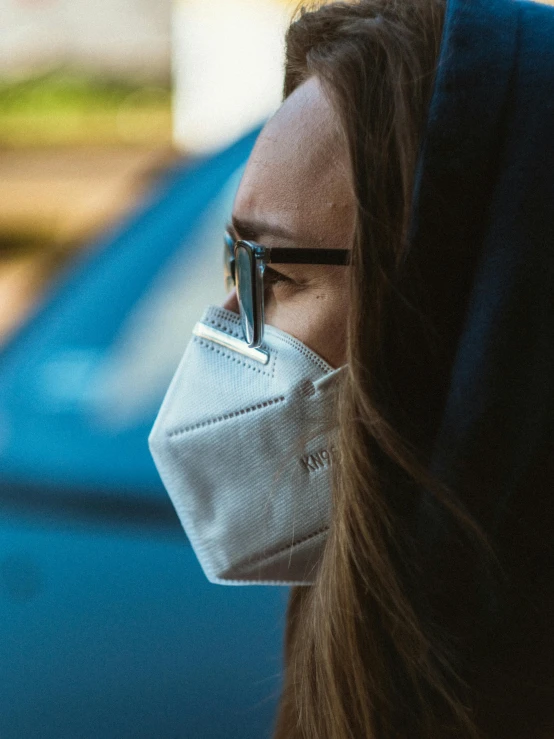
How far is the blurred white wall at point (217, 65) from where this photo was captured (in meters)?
7.26

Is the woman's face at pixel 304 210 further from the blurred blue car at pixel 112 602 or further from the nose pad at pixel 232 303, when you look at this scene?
the blurred blue car at pixel 112 602

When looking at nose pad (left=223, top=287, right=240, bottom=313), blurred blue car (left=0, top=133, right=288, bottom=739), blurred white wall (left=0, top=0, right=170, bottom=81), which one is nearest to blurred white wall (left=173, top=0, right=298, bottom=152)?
blurred white wall (left=0, top=0, right=170, bottom=81)

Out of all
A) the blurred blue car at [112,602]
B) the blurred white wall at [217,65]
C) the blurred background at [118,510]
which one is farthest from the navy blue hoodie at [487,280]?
the blurred white wall at [217,65]

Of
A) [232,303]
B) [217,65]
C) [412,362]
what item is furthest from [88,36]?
[412,362]

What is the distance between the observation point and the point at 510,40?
3.17 ft

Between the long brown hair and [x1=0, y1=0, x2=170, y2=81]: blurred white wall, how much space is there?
698 centimetres

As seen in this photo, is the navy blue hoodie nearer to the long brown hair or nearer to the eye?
the long brown hair

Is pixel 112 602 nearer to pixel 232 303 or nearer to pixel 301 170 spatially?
pixel 232 303

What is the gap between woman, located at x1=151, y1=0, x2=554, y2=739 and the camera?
0.95 metres

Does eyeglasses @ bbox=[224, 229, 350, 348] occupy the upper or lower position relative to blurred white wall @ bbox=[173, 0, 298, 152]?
upper

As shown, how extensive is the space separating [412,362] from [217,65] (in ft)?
23.0

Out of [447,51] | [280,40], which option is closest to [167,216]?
[280,40]

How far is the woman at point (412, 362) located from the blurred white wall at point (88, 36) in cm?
687

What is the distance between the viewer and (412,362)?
1019 millimetres
